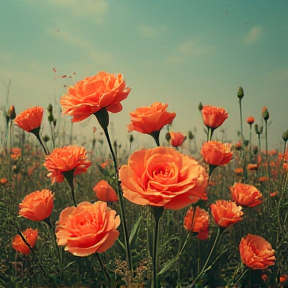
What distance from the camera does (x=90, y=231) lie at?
689 millimetres

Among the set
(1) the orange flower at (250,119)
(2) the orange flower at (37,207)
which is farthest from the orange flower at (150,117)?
(1) the orange flower at (250,119)

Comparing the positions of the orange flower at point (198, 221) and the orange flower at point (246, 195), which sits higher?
the orange flower at point (246, 195)

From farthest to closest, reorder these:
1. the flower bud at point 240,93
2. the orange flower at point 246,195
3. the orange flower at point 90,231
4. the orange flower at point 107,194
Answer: the flower bud at point 240,93 < the orange flower at point 107,194 < the orange flower at point 246,195 < the orange flower at point 90,231

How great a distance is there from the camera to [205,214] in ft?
4.35

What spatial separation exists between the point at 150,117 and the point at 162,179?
356mm

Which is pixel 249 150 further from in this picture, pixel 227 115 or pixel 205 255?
pixel 227 115

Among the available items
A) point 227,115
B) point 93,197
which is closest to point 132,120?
point 227,115

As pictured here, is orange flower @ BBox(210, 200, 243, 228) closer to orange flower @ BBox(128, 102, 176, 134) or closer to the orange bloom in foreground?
the orange bloom in foreground

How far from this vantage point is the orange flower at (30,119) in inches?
46.8

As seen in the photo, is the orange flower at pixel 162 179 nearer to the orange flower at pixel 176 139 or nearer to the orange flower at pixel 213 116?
the orange flower at pixel 213 116

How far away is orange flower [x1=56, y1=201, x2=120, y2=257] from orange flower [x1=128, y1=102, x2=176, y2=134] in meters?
0.25

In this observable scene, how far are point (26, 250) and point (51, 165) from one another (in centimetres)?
48

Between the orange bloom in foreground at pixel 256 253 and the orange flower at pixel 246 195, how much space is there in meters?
0.12

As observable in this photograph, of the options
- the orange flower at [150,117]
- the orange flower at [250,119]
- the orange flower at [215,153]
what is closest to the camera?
the orange flower at [150,117]
